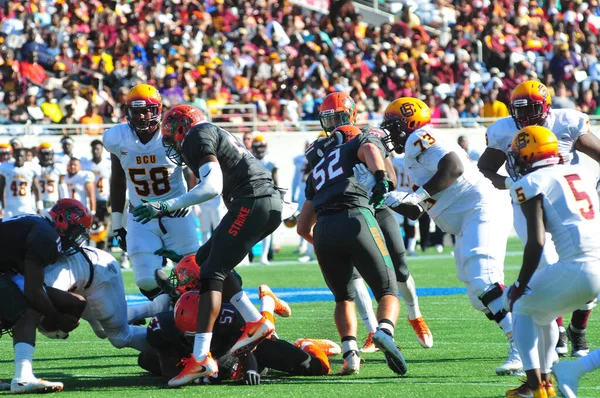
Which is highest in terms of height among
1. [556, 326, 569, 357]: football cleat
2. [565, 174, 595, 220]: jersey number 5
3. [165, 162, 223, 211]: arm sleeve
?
[565, 174, 595, 220]: jersey number 5

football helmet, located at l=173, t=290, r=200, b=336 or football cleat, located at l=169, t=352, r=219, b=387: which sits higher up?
football helmet, located at l=173, t=290, r=200, b=336

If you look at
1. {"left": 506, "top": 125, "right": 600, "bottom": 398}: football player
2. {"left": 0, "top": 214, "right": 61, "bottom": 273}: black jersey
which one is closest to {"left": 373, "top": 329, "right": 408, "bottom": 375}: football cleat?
{"left": 506, "top": 125, "right": 600, "bottom": 398}: football player

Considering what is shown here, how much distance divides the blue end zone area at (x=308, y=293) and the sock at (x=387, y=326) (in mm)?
4069

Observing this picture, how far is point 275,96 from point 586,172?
14.5 metres

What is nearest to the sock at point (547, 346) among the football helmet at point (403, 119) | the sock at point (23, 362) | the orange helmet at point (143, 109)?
the football helmet at point (403, 119)

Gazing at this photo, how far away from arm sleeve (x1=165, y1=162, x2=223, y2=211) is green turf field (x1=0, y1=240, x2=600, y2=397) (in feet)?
3.20

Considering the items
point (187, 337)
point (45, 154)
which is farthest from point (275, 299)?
point (45, 154)

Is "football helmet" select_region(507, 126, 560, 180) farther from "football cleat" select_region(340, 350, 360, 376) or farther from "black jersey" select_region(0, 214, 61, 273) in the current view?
"black jersey" select_region(0, 214, 61, 273)

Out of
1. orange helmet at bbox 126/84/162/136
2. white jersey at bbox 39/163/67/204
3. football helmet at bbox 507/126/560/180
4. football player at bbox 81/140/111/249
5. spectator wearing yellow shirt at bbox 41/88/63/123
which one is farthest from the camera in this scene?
spectator wearing yellow shirt at bbox 41/88/63/123

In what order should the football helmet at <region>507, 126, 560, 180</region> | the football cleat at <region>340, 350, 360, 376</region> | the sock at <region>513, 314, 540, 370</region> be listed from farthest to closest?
1. the football cleat at <region>340, 350, 360, 376</region>
2. the football helmet at <region>507, 126, 560, 180</region>
3. the sock at <region>513, 314, 540, 370</region>

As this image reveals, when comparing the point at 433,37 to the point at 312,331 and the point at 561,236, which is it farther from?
the point at 561,236

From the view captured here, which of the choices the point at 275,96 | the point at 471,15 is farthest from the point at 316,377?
the point at 471,15

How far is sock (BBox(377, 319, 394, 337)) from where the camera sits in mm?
5516

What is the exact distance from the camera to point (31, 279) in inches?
212
